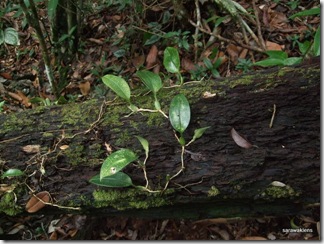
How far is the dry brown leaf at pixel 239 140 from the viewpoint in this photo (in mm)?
1253

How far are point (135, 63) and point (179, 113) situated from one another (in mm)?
1363

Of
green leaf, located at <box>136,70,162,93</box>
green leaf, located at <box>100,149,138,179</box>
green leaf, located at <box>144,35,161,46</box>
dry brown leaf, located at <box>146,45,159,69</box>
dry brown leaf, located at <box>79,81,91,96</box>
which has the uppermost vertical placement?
green leaf, located at <box>136,70,162,93</box>

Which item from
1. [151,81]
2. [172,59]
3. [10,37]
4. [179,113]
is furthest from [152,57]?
[179,113]

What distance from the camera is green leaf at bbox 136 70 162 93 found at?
1.44m

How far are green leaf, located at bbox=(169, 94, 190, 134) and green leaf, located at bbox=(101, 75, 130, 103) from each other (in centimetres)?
19

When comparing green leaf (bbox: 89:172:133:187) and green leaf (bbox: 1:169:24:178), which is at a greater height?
green leaf (bbox: 1:169:24:178)

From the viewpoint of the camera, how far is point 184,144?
4.21 feet

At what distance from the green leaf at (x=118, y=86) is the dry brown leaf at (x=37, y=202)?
44 centimetres

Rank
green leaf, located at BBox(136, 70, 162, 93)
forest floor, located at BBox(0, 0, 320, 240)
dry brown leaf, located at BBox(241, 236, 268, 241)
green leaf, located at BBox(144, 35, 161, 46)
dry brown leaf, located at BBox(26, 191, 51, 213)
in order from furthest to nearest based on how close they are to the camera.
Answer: green leaf, located at BBox(144, 35, 161, 46) → forest floor, located at BBox(0, 0, 320, 240) → dry brown leaf, located at BBox(241, 236, 268, 241) → green leaf, located at BBox(136, 70, 162, 93) → dry brown leaf, located at BBox(26, 191, 51, 213)

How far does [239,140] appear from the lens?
1265 millimetres

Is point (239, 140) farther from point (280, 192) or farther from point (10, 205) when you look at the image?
point (10, 205)

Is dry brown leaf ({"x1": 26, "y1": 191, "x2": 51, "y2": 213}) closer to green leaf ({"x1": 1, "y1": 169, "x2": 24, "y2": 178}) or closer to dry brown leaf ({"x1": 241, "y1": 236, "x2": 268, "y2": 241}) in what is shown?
green leaf ({"x1": 1, "y1": 169, "x2": 24, "y2": 178})

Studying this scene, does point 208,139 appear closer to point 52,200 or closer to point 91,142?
point 91,142

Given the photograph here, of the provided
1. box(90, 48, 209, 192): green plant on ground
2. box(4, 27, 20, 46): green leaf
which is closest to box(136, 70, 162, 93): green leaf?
box(90, 48, 209, 192): green plant on ground
